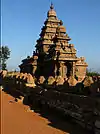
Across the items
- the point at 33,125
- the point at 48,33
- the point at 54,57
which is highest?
the point at 48,33

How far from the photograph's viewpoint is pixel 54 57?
22125 mm

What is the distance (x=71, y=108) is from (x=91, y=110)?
1386mm

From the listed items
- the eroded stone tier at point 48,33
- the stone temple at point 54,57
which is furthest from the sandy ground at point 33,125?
the eroded stone tier at point 48,33

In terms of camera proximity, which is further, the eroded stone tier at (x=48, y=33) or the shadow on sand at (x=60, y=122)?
the eroded stone tier at (x=48, y=33)

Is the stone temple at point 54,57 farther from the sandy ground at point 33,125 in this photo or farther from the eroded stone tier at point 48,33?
the sandy ground at point 33,125

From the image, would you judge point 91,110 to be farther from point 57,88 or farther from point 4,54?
point 4,54

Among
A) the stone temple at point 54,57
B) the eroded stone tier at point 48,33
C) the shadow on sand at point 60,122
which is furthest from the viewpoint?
the eroded stone tier at point 48,33

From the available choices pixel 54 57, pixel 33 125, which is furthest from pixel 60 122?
pixel 54 57

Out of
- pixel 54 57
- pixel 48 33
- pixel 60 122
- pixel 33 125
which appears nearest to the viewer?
pixel 33 125

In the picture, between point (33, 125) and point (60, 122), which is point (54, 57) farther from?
point (33, 125)

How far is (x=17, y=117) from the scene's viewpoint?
990 centimetres

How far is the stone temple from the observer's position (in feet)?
72.9

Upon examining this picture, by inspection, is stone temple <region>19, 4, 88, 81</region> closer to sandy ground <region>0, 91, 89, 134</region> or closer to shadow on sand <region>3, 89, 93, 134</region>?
shadow on sand <region>3, 89, 93, 134</region>

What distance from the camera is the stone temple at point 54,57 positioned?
22223mm
